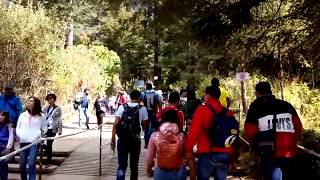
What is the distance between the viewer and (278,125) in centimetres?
617

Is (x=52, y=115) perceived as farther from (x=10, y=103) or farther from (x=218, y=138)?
(x=218, y=138)

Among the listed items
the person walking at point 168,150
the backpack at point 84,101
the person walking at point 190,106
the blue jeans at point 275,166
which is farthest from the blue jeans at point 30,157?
the backpack at point 84,101

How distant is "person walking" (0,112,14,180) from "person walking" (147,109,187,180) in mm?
3757

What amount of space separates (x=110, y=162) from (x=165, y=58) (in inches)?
1156

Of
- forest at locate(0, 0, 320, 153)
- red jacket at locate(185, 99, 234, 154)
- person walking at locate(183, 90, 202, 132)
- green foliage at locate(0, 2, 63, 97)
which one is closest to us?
red jacket at locate(185, 99, 234, 154)

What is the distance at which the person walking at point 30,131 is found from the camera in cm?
885

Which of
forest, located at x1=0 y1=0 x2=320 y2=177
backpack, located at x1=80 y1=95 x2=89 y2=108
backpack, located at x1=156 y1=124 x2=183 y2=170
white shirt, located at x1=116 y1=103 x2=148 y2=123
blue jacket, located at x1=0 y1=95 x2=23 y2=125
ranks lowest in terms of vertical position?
backpack, located at x1=156 y1=124 x2=183 y2=170

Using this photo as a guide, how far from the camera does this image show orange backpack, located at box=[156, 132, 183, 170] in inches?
219

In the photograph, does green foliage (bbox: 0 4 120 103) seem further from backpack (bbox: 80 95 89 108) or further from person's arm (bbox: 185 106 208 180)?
person's arm (bbox: 185 106 208 180)

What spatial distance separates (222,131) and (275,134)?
0.78 metres

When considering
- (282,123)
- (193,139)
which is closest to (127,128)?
(193,139)

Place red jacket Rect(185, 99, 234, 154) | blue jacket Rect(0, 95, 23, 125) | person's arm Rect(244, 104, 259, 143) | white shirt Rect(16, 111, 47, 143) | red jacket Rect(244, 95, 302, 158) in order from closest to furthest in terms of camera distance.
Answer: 1. red jacket Rect(185, 99, 234, 154)
2. red jacket Rect(244, 95, 302, 158)
3. person's arm Rect(244, 104, 259, 143)
4. white shirt Rect(16, 111, 47, 143)
5. blue jacket Rect(0, 95, 23, 125)

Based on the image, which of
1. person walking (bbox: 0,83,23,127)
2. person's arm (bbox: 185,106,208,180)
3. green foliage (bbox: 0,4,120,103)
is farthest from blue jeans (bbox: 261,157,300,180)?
green foliage (bbox: 0,4,120,103)

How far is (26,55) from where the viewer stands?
2022 centimetres
